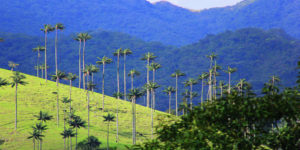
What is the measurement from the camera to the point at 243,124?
83.7 feet

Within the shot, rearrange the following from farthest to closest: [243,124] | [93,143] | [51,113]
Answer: [51,113] → [93,143] → [243,124]

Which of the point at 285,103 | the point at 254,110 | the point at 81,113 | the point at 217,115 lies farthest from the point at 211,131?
the point at 81,113

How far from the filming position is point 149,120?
178500mm

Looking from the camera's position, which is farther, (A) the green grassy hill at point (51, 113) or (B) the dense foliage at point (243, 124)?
(A) the green grassy hill at point (51, 113)

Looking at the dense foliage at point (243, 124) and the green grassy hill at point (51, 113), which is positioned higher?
the dense foliage at point (243, 124)

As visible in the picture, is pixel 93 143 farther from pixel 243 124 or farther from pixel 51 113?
pixel 243 124

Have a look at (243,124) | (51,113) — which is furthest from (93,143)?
(243,124)

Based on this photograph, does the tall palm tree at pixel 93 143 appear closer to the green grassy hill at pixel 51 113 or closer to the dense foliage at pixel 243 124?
the green grassy hill at pixel 51 113

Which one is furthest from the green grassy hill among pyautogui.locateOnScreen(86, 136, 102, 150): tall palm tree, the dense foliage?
the dense foliage

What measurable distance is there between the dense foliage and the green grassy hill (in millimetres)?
101597

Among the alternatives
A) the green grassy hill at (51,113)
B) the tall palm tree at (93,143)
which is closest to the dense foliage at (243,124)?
the tall palm tree at (93,143)

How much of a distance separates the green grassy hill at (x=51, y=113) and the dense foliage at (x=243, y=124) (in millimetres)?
101597

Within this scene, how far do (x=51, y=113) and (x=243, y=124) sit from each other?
145 metres

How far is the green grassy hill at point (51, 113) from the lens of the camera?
127812 millimetres
